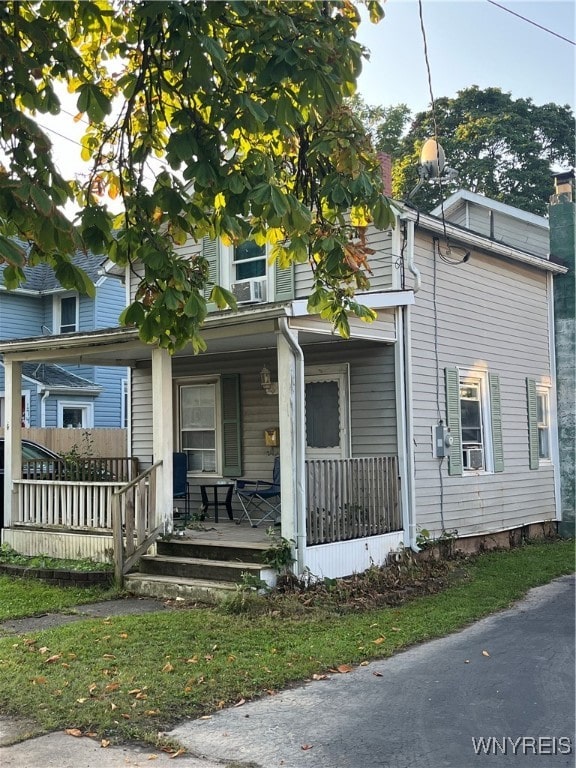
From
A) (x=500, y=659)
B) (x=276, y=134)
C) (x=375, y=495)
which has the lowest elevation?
(x=500, y=659)

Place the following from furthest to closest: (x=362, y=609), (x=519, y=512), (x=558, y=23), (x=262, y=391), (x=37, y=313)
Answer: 1. (x=37, y=313)
2. (x=519, y=512)
3. (x=262, y=391)
4. (x=558, y=23)
5. (x=362, y=609)

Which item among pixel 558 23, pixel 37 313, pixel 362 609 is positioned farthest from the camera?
pixel 37 313

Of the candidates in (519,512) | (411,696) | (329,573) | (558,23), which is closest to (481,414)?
(519,512)

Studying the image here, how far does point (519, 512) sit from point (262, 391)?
15.9 ft

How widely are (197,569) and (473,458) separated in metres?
5.20

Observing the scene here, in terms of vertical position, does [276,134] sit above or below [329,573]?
above

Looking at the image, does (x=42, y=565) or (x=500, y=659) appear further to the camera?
(x=42, y=565)

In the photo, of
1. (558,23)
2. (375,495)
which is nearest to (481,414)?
(375,495)

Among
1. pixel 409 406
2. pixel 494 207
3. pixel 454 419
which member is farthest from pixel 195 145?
pixel 494 207

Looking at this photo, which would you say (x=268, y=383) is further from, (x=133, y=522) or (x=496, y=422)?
(x=496, y=422)

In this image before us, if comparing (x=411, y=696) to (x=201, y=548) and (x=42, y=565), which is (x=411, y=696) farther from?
(x=42, y=565)

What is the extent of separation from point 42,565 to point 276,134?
678 cm

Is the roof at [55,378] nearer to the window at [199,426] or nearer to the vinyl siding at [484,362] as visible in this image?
the window at [199,426]

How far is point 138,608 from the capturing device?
8.41 meters
